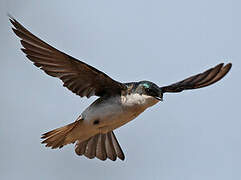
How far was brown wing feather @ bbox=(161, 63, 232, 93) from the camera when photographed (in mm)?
4434

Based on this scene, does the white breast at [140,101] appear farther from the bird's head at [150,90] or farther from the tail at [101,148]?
the tail at [101,148]

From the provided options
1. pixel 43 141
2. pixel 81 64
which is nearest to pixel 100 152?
pixel 43 141

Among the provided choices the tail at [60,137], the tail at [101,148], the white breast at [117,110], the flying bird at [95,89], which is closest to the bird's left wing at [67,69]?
the flying bird at [95,89]

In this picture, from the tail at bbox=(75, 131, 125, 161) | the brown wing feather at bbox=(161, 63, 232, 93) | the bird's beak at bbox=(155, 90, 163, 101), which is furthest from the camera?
the tail at bbox=(75, 131, 125, 161)

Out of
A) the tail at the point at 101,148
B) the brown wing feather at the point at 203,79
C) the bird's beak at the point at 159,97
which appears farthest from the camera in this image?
the tail at the point at 101,148

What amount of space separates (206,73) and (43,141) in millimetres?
1001

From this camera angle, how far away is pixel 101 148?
504 centimetres

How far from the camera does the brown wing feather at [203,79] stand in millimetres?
4434

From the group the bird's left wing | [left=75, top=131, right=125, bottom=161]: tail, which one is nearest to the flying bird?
the bird's left wing

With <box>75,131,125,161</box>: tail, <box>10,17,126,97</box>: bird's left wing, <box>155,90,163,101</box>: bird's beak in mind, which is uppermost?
<box>10,17,126,97</box>: bird's left wing

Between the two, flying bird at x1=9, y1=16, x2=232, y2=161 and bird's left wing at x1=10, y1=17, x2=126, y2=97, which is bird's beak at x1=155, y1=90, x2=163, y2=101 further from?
bird's left wing at x1=10, y1=17, x2=126, y2=97

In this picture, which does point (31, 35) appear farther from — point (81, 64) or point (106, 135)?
point (106, 135)

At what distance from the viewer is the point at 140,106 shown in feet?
14.1

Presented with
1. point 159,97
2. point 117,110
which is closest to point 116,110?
point 117,110
